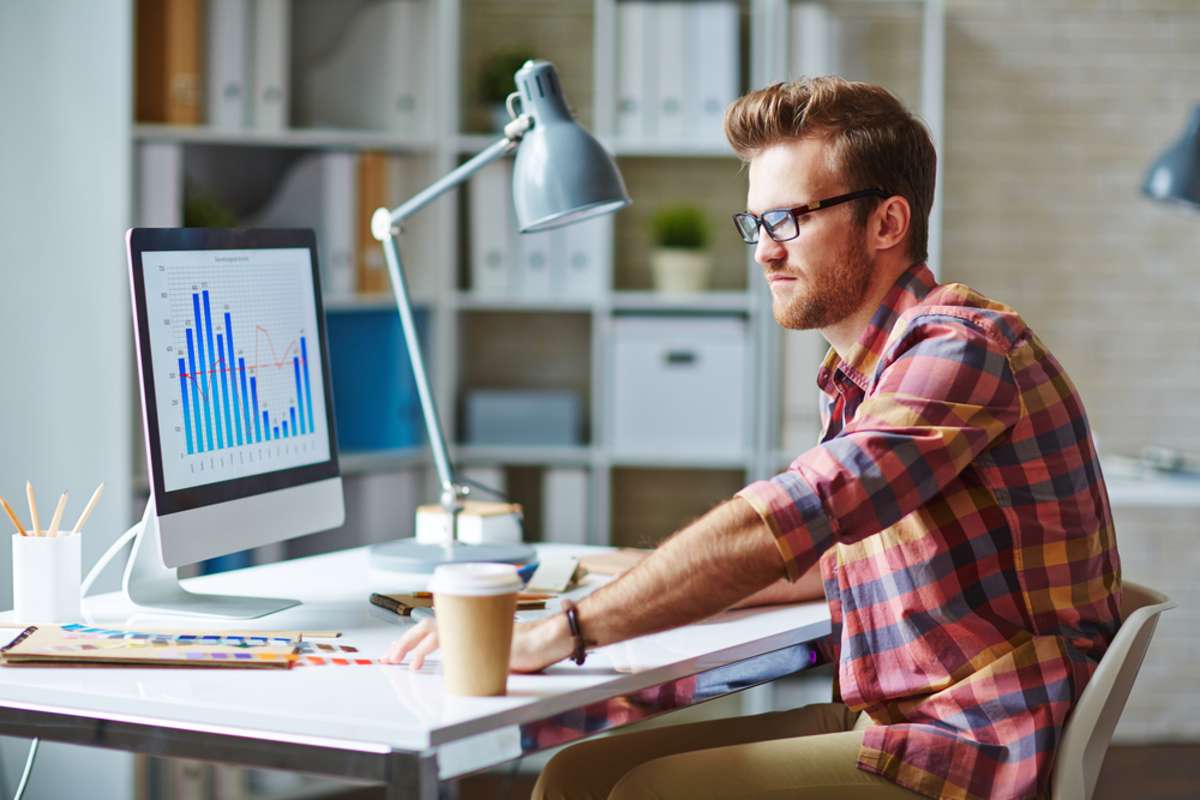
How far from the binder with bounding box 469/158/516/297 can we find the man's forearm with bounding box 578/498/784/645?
217 centimetres

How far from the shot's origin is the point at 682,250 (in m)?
3.64

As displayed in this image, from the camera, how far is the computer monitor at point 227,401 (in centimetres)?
170

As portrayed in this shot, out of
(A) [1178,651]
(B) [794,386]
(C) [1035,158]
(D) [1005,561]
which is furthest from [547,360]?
(D) [1005,561]

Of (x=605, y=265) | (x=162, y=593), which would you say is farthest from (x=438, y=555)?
(x=605, y=265)

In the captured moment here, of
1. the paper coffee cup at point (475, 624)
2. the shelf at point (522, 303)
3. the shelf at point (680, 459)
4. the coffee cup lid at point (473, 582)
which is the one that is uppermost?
the shelf at point (522, 303)

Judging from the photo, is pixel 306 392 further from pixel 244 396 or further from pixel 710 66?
pixel 710 66

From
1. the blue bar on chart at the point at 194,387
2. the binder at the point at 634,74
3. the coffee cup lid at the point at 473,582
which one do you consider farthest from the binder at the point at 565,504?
the coffee cup lid at the point at 473,582

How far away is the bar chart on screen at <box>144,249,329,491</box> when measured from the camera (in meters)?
1.72

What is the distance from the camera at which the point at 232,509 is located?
70.7 inches

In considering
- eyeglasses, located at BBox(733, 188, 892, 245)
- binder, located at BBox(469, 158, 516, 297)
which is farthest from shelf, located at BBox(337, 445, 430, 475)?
eyeglasses, located at BBox(733, 188, 892, 245)

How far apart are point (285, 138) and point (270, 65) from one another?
159mm

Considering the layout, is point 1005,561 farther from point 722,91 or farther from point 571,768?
point 722,91

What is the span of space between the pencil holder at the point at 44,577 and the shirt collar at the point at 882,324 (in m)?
0.92

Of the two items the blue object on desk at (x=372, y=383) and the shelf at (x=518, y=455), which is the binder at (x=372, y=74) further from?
the shelf at (x=518, y=455)
